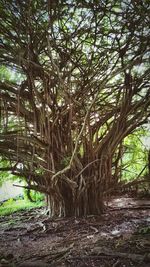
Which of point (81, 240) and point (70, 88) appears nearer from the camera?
point (81, 240)

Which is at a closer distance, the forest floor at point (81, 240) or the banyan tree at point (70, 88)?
the forest floor at point (81, 240)

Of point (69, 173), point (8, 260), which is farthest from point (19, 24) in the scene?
point (8, 260)

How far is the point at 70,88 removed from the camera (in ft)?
8.78

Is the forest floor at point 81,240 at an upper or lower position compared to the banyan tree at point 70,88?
lower

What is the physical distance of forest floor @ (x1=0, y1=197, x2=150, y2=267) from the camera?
1698mm

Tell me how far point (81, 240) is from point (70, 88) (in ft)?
4.40

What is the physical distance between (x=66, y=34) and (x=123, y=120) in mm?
1006

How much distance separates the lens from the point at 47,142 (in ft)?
9.37

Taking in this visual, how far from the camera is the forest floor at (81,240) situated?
66.9 inches

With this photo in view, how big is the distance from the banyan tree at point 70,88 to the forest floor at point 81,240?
299 millimetres

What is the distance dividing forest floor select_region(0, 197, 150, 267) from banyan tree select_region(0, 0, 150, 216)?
0.30 metres

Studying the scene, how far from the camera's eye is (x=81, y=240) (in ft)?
7.20

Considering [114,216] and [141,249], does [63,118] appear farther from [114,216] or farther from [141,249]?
[141,249]

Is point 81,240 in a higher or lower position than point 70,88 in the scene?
lower
